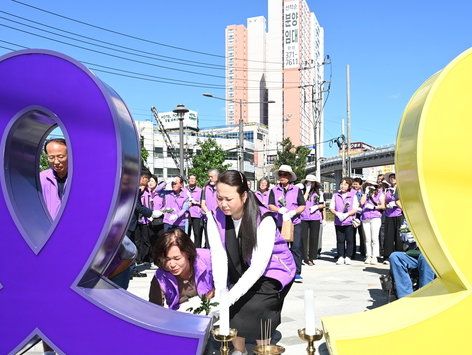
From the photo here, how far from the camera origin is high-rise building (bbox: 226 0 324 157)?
304ft

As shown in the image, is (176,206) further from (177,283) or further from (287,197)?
(177,283)

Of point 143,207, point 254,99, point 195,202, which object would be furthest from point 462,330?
point 254,99

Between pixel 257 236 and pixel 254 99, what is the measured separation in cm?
10021

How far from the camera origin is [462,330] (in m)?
2.09

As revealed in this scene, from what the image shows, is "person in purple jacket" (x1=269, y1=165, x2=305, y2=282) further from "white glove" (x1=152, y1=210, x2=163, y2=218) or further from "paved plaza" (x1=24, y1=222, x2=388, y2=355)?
"white glove" (x1=152, y1=210, x2=163, y2=218)

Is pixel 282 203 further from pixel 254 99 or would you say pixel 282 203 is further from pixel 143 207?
pixel 254 99

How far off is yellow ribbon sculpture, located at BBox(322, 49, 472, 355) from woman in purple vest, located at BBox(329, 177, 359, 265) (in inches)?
244

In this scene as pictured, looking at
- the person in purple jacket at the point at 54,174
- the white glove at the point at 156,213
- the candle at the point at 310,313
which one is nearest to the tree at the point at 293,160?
the white glove at the point at 156,213

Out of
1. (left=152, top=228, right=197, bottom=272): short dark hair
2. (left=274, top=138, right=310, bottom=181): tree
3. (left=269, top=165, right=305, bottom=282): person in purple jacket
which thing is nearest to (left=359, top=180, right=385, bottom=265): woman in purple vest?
(left=269, top=165, right=305, bottom=282): person in purple jacket

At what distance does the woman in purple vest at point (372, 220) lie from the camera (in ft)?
27.4

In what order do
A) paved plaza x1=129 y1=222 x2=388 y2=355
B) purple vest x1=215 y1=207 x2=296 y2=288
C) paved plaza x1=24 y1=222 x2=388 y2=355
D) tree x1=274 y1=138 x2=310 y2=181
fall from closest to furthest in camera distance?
purple vest x1=215 y1=207 x2=296 y2=288 < paved plaza x1=24 y1=222 x2=388 y2=355 < paved plaza x1=129 y1=222 x2=388 y2=355 < tree x1=274 y1=138 x2=310 y2=181

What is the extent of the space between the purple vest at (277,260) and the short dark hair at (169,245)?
24 centimetres

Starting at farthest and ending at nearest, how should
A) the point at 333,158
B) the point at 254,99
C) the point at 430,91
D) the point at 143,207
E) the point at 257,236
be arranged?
the point at 254,99 < the point at 333,158 < the point at 143,207 < the point at 257,236 < the point at 430,91

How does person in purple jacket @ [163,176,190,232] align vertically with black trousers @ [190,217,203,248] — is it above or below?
above
